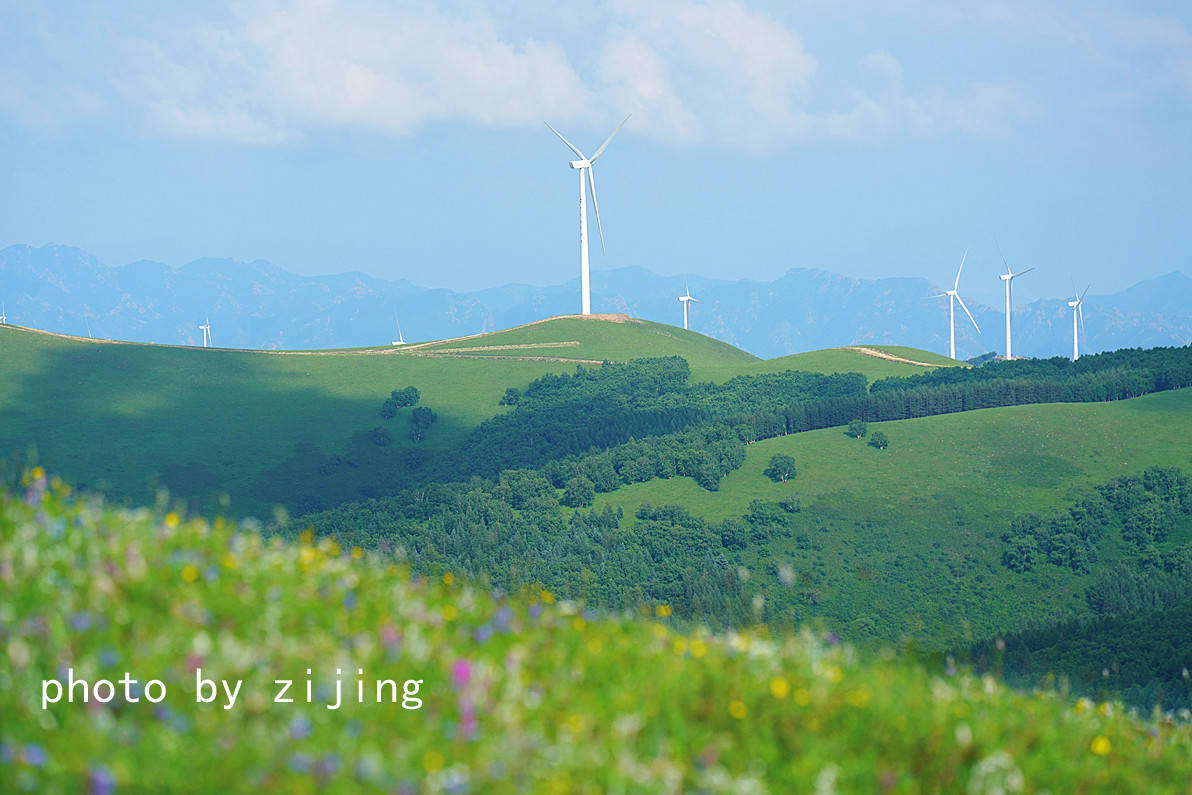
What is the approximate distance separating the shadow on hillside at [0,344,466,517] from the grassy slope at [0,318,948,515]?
280 millimetres

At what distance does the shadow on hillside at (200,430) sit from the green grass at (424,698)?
132 meters

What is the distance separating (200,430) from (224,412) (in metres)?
8.00

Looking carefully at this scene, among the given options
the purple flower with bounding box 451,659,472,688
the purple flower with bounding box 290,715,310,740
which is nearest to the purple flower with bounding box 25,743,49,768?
the purple flower with bounding box 290,715,310,740

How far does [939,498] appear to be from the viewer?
115000 millimetres

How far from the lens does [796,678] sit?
1047cm

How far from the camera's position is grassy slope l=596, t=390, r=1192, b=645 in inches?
3711

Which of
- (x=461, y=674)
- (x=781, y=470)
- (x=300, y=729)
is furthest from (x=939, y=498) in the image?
(x=300, y=729)

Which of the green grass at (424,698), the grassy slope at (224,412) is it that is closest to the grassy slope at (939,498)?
the grassy slope at (224,412)

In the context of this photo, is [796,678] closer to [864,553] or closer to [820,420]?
[864,553]

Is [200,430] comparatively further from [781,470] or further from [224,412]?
[781,470]

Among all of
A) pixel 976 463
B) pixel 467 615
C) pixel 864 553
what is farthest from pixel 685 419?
pixel 467 615

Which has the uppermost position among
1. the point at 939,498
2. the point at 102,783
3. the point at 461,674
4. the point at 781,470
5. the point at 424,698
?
the point at 461,674

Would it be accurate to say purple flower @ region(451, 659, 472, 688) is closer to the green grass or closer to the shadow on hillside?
the green grass

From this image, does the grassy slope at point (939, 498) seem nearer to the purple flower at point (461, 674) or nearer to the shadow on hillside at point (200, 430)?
the shadow on hillside at point (200, 430)
